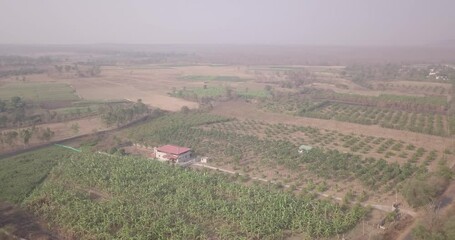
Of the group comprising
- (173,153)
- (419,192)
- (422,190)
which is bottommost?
(173,153)

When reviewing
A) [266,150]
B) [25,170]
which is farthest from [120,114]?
[266,150]

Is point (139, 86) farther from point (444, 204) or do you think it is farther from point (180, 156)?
point (444, 204)

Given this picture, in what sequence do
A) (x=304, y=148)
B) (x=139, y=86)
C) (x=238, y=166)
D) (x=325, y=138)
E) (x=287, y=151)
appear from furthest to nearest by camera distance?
(x=139, y=86) < (x=325, y=138) < (x=304, y=148) < (x=287, y=151) < (x=238, y=166)

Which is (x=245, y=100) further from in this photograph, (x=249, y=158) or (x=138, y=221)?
(x=138, y=221)

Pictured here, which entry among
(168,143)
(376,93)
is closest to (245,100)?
(376,93)

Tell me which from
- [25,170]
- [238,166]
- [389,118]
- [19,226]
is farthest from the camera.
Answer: [389,118]

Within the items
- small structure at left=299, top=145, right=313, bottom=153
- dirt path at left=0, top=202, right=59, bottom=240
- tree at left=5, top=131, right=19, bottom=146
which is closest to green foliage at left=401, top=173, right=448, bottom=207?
small structure at left=299, top=145, right=313, bottom=153
